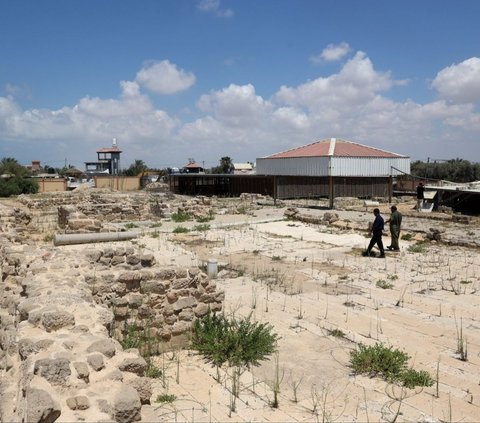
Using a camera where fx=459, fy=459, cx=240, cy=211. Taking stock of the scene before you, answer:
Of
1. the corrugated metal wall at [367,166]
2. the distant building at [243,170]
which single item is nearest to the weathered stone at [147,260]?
the corrugated metal wall at [367,166]

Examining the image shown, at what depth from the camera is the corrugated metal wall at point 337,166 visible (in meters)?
34.3

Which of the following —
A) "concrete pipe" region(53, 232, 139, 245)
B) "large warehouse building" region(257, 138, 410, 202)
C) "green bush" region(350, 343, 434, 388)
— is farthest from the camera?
"large warehouse building" region(257, 138, 410, 202)

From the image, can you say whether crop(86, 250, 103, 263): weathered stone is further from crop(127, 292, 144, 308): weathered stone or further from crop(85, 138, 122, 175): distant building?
crop(85, 138, 122, 175): distant building

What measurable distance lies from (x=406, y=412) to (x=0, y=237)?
8.92 m

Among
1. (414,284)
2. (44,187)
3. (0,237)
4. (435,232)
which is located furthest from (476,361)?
(44,187)

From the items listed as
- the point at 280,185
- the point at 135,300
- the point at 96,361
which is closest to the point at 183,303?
the point at 135,300

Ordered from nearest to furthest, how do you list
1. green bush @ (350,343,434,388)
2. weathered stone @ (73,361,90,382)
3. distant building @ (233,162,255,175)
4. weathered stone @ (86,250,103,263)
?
weathered stone @ (73,361,90,382) < green bush @ (350,343,434,388) < weathered stone @ (86,250,103,263) < distant building @ (233,162,255,175)

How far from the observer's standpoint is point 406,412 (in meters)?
4.51

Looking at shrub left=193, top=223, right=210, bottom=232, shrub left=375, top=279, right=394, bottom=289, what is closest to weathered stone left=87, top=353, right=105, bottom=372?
shrub left=375, top=279, right=394, bottom=289

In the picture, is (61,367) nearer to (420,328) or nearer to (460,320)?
(420,328)

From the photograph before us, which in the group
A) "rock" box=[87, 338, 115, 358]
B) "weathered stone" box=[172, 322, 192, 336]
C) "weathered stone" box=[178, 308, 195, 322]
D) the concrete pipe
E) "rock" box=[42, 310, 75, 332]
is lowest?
"weathered stone" box=[172, 322, 192, 336]

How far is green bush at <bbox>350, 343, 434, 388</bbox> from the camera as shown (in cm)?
516

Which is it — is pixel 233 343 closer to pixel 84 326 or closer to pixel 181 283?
pixel 181 283

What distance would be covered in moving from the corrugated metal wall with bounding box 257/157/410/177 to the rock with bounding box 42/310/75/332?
1173 inches
